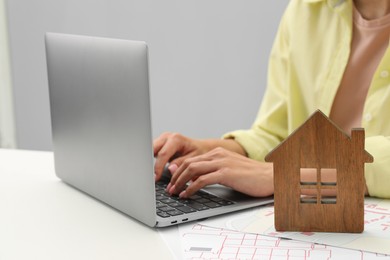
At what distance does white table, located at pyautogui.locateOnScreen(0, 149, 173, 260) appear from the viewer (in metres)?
0.85

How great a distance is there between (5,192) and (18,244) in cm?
30

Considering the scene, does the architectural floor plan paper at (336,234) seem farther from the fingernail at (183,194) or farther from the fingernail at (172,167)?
the fingernail at (172,167)

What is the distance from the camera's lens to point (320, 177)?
88 centimetres

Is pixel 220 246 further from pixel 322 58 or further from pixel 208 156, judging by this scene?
pixel 322 58

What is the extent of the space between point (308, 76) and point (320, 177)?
54 centimetres

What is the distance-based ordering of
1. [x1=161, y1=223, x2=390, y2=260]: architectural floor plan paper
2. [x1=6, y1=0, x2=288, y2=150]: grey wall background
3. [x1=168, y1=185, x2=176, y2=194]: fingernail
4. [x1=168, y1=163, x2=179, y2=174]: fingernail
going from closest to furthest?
1. [x1=161, y1=223, x2=390, y2=260]: architectural floor plan paper
2. [x1=168, y1=185, x2=176, y2=194]: fingernail
3. [x1=168, y1=163, x2=179, y2=174]: fingernail
4. [x1=6, y1=0, x2=288, y2=150]: grey wall background

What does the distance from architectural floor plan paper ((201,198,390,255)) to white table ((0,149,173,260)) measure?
0.12 metres

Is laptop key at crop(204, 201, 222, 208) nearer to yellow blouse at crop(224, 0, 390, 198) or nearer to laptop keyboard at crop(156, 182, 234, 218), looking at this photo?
laptop keyboard at crop(156, 182, 234, 218)

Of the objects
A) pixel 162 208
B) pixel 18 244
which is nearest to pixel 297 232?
pixel 162 208

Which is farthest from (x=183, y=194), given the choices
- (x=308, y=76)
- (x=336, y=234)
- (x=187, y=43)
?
(x=187, y=43)

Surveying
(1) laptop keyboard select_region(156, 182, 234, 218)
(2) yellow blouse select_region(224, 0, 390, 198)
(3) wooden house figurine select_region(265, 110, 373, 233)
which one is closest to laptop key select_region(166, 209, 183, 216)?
(1) laptop keyboard select_region(156, 182, 234, 218)

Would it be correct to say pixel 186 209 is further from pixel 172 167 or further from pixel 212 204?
pixel 172 167

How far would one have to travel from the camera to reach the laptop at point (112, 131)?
35.3 inches

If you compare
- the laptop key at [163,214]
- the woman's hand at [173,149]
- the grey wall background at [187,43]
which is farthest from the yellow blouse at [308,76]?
the grey wall background at [187,43]
